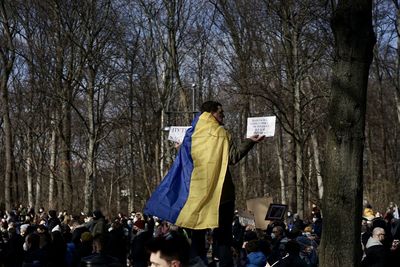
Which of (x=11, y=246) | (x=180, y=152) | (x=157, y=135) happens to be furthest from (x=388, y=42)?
(x=180, y=152)

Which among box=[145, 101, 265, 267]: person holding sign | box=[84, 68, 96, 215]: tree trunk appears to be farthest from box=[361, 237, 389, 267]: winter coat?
box=[84, 68, 96, 215]: tree trunk

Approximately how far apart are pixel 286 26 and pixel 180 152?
21234mm

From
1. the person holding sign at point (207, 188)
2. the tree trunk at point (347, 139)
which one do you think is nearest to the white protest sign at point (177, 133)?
the person holding sign at point (207, 188)

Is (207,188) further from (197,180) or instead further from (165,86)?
(165,86)

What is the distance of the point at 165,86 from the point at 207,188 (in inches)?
1337

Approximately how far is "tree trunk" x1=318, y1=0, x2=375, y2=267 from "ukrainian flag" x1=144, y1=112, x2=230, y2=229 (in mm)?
1348

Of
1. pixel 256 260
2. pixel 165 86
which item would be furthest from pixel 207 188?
pixel 165 86

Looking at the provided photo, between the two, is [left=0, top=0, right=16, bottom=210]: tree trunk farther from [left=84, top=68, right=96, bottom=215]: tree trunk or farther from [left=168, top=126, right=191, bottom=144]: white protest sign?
[left=168, top=126, right=191, bottom=144]: white protest sign

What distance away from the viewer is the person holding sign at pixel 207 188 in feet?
27.0

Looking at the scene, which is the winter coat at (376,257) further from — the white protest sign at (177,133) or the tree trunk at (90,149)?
the tree trunk at (90,149)

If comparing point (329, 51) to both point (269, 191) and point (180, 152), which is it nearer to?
point (180, 152)

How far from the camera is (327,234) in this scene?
7383 mm

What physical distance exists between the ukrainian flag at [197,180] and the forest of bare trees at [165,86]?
11.9 meters

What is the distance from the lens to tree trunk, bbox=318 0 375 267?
287 inches
